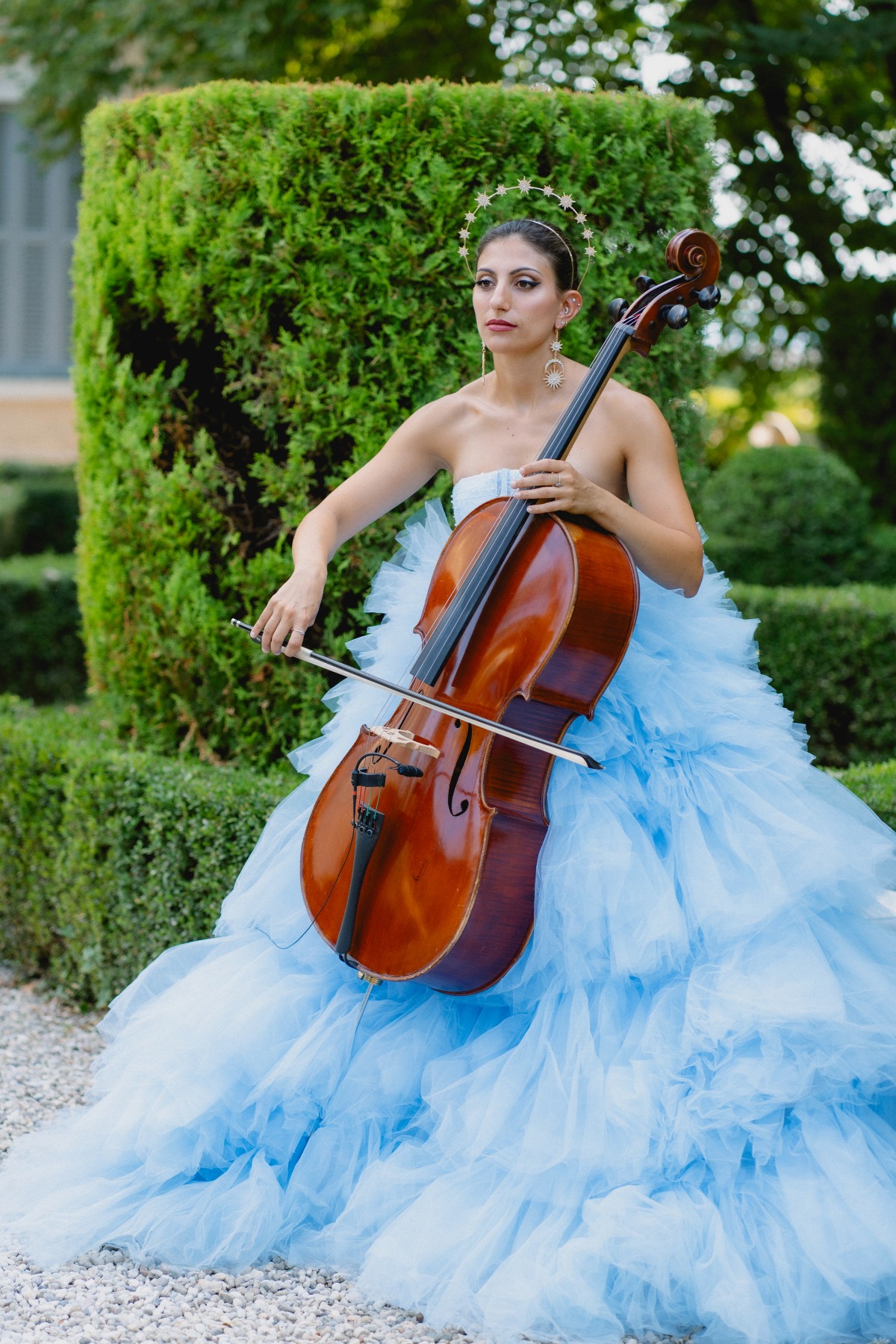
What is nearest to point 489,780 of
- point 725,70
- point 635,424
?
point 635,424

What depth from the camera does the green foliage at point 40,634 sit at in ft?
22.7

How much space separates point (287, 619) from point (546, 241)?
0.90 meters

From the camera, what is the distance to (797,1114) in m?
2.13

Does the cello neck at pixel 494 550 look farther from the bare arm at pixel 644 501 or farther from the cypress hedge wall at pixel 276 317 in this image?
the cypress hedge wall at pixel 276 317

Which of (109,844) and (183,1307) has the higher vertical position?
(109,844)

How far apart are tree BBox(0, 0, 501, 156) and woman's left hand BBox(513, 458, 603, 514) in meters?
6.50

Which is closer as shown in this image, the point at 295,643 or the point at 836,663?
the point at 295,643

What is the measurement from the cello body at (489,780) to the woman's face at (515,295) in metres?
0.47

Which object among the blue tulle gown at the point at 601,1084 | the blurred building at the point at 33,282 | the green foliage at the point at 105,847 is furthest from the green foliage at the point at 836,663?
the blurred building at the point at 33,282

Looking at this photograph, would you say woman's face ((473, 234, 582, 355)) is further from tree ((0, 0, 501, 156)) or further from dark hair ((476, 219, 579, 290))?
tree ((0, 0, 501, 156))

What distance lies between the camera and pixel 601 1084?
217 centimetres

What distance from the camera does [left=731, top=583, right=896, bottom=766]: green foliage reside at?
17.0 ft

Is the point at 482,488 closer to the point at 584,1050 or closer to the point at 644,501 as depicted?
the point at 644,501

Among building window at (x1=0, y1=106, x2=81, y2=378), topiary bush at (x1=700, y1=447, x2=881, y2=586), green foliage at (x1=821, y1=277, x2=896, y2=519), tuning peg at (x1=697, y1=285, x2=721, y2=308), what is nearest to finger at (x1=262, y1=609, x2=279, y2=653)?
tuning peg at (x1=697, y1=285, x2=721, y2=308)
